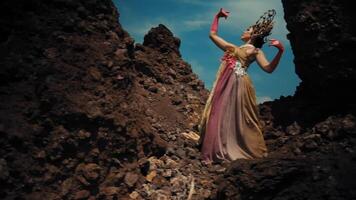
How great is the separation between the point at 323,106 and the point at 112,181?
101 inches

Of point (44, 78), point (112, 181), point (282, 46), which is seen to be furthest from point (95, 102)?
point (282, 46)

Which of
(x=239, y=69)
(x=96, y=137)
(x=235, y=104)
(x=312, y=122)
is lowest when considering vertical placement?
(x=96, y=137)

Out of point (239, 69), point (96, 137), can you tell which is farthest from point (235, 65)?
point (96, 137)

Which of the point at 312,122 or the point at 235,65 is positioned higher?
the point at 235,65

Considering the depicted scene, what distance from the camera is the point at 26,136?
116 inches

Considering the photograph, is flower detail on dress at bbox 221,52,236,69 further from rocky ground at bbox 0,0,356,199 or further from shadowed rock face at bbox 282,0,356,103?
rocky ground at bbox 0,0,356,199

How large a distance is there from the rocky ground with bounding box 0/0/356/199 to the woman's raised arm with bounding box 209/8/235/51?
4.17 ft

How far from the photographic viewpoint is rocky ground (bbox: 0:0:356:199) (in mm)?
3016

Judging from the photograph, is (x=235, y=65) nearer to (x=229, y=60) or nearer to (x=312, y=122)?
(x=229, y=60)

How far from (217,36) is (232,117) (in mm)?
1024

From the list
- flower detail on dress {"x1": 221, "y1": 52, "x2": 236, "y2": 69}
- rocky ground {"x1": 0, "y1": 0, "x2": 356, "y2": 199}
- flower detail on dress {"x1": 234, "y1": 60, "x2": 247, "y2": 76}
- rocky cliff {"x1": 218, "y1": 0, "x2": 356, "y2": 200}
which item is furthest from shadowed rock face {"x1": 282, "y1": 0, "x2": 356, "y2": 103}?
flower detail on dress {"x1": 221, "y1": 52, "x2": 236, "y2": 69}

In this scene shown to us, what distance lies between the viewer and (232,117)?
4.85 metres

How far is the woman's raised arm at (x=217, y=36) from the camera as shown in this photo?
5109 millimetres

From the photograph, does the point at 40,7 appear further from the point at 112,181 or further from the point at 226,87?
the point at 226,87
